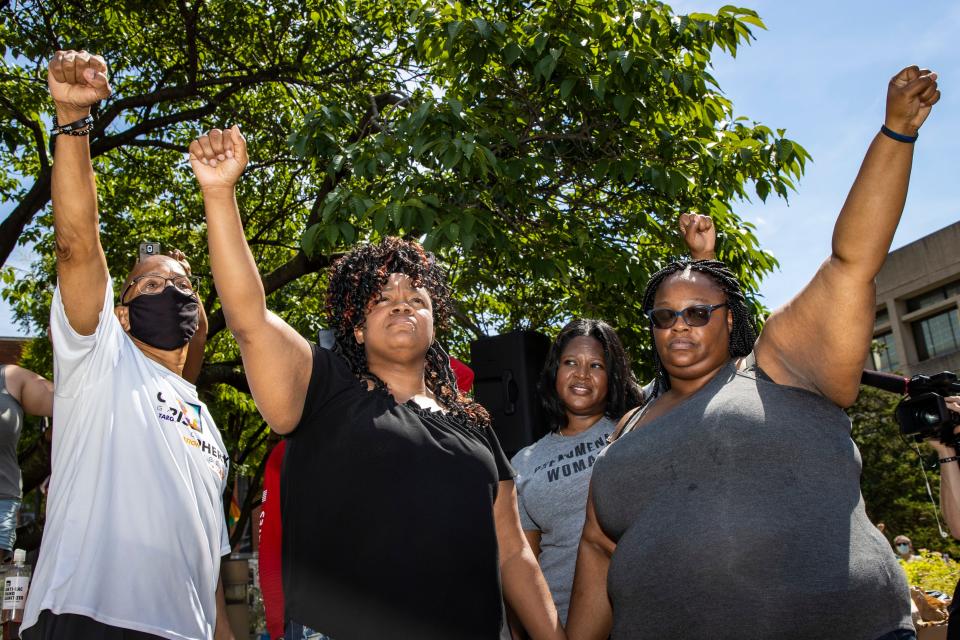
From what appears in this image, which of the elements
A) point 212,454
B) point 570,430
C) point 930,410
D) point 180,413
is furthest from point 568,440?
point 180,413

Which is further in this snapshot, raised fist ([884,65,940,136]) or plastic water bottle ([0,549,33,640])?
plastic water bottle ([0,549,33,640])

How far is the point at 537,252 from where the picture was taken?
6.12 m

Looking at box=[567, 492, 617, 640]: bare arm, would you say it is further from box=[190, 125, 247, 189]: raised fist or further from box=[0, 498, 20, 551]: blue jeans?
box=[0, 498, 20, 551]: blue jeans

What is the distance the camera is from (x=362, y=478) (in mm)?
2043

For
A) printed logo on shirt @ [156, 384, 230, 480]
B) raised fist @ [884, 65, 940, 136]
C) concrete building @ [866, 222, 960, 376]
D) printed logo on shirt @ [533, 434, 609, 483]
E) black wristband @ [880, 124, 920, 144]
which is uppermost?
concrete building @ [866, 222, 960, 376]

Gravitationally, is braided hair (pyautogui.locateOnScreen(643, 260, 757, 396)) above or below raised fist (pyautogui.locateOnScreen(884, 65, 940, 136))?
below

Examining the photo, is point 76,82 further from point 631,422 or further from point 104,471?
point 631,422

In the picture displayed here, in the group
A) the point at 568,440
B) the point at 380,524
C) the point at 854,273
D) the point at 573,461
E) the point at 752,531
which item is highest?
the point at 854,273

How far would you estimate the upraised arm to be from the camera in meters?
2.20

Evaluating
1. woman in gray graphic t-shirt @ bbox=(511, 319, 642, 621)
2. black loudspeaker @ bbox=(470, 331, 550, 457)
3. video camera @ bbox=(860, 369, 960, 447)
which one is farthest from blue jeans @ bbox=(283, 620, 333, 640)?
black loudspeaker @ bbox=(470, 331, 550, 457)

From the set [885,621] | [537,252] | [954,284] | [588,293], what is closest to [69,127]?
[885,621]

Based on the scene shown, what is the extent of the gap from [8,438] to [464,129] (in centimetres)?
291

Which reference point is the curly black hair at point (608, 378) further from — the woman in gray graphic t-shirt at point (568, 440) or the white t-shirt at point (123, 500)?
the white t-shirt at point (123, 500)

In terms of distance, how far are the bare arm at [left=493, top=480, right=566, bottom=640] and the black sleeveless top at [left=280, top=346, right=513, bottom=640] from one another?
278mm
